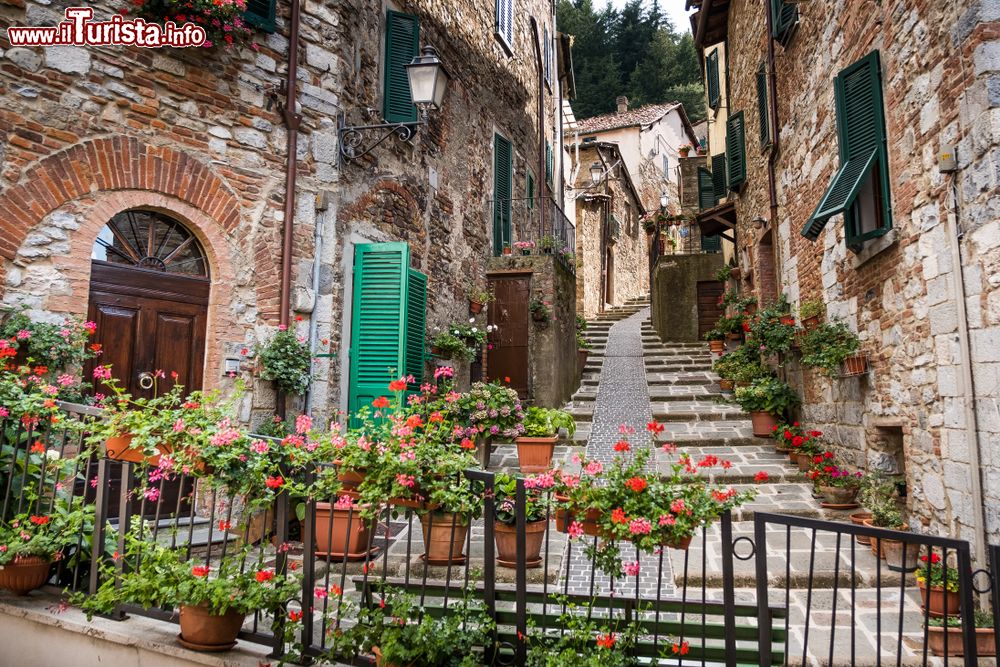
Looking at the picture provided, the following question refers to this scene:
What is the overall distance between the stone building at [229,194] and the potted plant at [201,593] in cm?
263

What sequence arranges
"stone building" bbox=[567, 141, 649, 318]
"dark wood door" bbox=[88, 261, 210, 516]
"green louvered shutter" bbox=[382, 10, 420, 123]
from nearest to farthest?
1. "dark wood door" bbox=[88, 261, 210, 516]
2. "green louvered shutter" bbox=[382, 10, 420, 123]
3. "stone building" bbox=[567, 141, 649, 318]

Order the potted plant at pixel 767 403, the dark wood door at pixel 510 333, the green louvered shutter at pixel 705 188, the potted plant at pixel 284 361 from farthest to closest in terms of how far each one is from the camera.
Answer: the green louvered shutter at pixel 705 188 → the dark wood door at pixel 510 333 → the potted plant at pixel 767 403 → the potted plant at pixel 284 361

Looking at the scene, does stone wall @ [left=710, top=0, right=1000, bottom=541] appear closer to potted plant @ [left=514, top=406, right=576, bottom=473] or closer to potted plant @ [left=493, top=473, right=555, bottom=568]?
potted plant @ [left=493, top=473, right=555, bottom=568]

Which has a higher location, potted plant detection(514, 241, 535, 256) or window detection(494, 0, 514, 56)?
window detection(494, 0, 514, 56)

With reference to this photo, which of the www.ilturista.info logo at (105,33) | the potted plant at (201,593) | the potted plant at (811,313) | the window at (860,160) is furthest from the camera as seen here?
Answer: the potted plant at (811,313)

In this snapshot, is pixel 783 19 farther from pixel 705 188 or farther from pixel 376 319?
pixel 705 188

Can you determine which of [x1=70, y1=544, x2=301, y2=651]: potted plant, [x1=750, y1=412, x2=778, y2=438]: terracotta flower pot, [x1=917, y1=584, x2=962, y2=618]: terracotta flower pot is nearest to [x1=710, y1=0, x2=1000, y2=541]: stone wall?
[x1=917, y1=584, x2=962, y2=618]: terracotta flower pot

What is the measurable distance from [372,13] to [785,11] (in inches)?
204

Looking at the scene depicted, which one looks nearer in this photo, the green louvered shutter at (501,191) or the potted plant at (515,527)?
the potted plant at (515,527)

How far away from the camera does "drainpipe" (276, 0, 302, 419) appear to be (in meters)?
6.19

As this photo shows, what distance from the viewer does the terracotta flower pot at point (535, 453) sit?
7.39 meters

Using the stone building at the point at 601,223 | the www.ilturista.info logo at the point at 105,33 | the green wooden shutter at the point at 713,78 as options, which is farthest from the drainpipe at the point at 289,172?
the stone building at the point at 601,223

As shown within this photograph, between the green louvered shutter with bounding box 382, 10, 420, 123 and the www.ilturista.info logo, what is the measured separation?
2.57m

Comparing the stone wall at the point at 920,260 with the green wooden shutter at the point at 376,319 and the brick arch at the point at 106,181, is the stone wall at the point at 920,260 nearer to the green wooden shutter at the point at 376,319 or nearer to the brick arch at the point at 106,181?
the green wooden shutter at the point at 376,319
